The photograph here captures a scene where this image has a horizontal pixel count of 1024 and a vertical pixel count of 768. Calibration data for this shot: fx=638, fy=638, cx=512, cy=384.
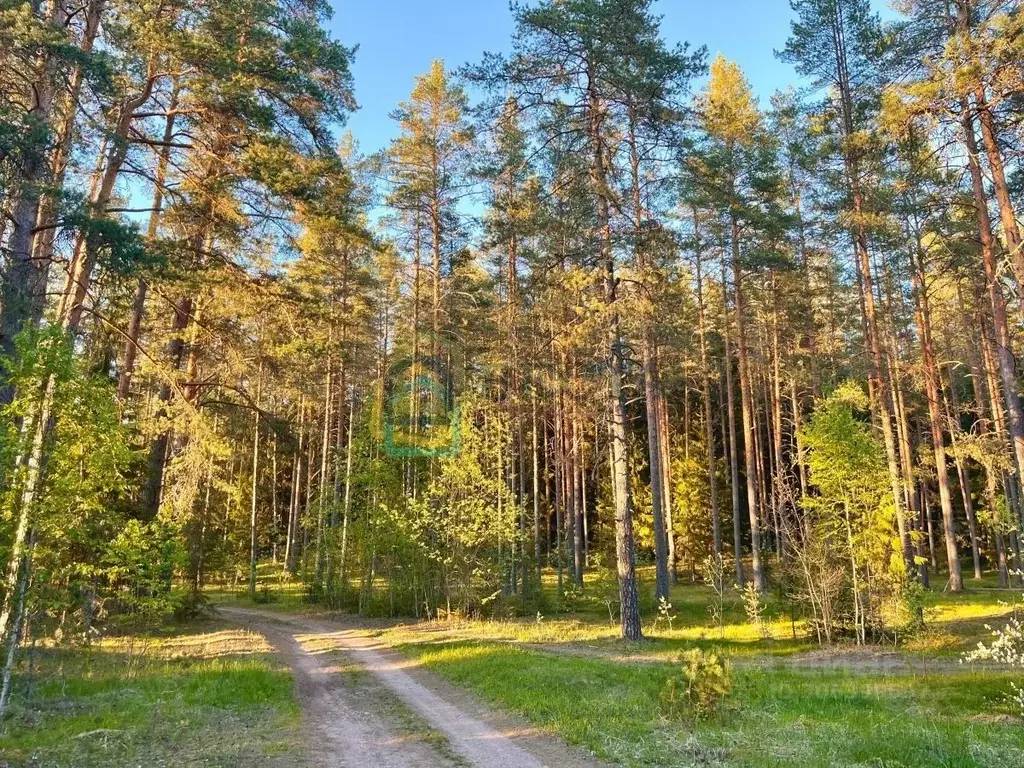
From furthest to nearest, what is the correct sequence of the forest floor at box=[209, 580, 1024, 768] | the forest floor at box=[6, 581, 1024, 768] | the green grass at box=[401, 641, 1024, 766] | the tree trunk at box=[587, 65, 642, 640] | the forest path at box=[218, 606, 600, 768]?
the tree trunk at box=[587, 65, 642, 640] < the forest path at box=[218, 606, 600, 768] < the forest floor at box=[6, 581, 1024, 768] < the forest floor at box=[209, 580, 1024, 768] < the green grass at box=[401, 641, 1024, 766]

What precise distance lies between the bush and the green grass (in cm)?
18

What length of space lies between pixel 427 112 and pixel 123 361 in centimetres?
1301

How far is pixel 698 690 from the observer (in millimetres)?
7461

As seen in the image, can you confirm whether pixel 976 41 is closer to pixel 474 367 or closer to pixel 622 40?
pixel 622 40

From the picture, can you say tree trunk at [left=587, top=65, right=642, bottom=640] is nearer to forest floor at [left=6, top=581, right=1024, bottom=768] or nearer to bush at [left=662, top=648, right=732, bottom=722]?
forest floor at [left=6, top=581, right=1024, bottom=768]

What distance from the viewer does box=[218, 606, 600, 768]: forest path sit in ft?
20.7

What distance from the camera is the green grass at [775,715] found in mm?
5918

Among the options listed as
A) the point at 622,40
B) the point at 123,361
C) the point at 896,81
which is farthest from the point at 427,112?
the point at 896,81

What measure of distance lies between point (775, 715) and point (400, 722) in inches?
177

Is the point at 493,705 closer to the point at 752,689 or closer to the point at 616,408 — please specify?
the point at 752,689

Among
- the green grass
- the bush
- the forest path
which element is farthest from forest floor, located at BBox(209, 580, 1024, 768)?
the forest path

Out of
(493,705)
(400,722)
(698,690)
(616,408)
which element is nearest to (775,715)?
(698,690)

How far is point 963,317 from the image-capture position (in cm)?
2819

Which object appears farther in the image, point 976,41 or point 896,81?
point 896,81
